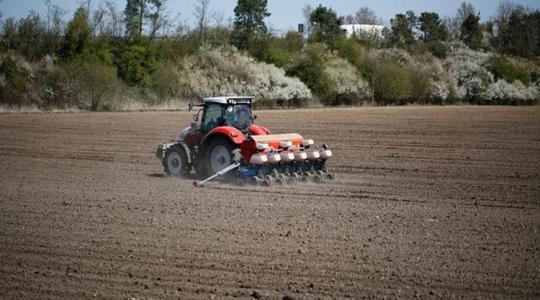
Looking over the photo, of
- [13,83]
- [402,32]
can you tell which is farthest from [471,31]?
[13,83]

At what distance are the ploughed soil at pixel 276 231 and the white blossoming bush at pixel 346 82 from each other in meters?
44.2

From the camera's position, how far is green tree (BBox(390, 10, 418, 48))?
83.4m

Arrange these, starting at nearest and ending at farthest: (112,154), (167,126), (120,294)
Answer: (120,294) < (112,154) < (167,126)

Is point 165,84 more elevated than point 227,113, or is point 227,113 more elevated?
point 165,84

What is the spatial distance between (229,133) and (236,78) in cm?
4425

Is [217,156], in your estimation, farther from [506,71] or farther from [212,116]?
[506,71]

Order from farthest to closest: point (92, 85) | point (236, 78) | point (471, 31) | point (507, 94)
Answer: point (471, 31) < point (507, 94) < point (236, 78) < point (92, 85)

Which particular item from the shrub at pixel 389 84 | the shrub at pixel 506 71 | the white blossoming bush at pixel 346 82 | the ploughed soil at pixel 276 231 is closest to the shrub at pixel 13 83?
the white blossoming bush at pixel 346 82

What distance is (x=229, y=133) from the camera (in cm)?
1642

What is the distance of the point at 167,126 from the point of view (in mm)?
33938

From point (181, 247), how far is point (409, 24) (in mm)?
82682

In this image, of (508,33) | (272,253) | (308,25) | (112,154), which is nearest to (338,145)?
(112,154)

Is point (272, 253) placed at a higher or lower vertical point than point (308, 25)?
lower

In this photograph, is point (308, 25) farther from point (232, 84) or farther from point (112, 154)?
point (112, 154)
